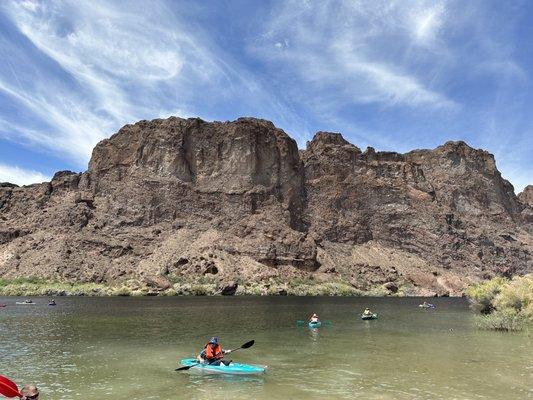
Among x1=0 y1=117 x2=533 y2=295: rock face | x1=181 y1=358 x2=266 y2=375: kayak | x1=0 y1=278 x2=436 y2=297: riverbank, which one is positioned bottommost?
x1=181 y1=358 x2=266 y2=375: kayak

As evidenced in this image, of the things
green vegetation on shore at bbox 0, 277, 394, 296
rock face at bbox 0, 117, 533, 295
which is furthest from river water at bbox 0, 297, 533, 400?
rock face at bbox 0, 117, 533, 295

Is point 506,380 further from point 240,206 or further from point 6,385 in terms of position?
point 240,206

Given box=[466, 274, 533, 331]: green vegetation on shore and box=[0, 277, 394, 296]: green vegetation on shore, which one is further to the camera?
box=[0, 277, 394, 296]: green vegetation on shore

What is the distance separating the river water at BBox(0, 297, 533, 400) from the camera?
22.5m

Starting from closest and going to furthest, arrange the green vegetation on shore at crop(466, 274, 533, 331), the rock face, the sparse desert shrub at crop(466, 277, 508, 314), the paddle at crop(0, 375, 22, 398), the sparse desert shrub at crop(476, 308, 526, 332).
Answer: the paddle at crop(0, 375, 22, 398) → the sparse desert shrub at crop(476, 308, 526, 332) → the green vegetation on shore at crop(466, 274, 533, 331) → the sparse desert shrub at crop(466, 277, 508, 314) → the rock face

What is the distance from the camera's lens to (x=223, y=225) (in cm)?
16112

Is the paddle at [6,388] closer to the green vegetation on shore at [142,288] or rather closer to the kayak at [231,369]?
the kayak at [231,369]

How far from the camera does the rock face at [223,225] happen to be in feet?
458

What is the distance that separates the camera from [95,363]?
29.7m

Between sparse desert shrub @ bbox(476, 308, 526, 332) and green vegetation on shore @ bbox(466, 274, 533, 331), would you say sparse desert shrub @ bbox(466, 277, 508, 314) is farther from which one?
sparse desert shrub @ bbox(476, 308, 526, 332)

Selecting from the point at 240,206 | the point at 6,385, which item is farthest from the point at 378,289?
the point at 6,385

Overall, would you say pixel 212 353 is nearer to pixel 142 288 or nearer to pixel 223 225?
pixel 142 288

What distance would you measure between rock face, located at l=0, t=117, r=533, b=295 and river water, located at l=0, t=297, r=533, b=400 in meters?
78.9

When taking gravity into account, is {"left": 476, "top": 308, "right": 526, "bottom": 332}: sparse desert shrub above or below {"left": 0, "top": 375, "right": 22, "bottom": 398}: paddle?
above
